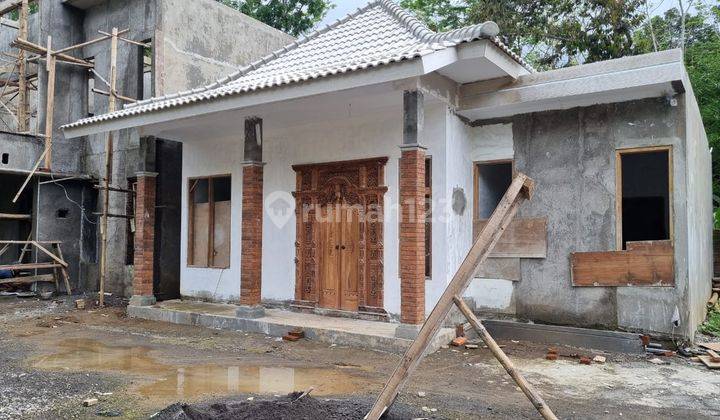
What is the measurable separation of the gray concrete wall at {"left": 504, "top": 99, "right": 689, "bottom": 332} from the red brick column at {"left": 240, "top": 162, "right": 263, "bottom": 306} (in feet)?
13.6

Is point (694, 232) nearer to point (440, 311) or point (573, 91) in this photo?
point (573, 91)

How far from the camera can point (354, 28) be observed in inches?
385

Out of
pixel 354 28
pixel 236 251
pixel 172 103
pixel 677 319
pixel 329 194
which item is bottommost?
pixel 677 319

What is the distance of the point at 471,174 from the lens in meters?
8.84

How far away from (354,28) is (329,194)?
3094 mm

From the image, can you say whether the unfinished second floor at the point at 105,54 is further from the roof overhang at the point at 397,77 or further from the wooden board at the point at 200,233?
the roof overhang at the point at 397,77

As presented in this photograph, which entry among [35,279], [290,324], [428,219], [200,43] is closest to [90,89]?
[200,43]

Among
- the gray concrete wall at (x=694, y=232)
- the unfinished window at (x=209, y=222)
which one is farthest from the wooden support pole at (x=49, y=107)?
the gray concrete wall at (x=694, y=232)

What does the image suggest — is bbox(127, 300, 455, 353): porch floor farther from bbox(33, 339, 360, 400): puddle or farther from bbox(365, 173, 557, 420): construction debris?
bbox(365, 173, 557, 420): construction debris

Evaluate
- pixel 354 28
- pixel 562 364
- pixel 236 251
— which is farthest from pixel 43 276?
pixel 562 364

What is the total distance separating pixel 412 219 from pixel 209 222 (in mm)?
5202

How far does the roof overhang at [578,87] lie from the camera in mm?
7020

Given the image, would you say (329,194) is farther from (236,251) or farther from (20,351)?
(20,351)

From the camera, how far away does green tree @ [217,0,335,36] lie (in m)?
22.4
